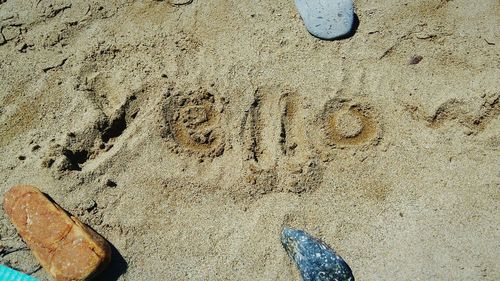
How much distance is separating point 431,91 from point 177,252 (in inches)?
61.7

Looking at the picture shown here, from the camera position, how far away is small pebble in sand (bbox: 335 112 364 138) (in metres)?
2.46

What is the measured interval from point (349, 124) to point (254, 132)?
1.67 feet

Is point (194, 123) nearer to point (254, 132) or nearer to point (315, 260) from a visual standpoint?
point (254, 132)

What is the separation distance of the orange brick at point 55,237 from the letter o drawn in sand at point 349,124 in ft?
4.20

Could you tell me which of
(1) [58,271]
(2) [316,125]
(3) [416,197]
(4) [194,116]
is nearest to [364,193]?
(3) [416,197]

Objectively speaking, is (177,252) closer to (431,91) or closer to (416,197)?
(416,197)

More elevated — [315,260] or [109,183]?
[109,183]

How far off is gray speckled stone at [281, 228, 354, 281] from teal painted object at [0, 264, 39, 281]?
1.28m

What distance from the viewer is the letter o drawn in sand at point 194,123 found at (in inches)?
96.2

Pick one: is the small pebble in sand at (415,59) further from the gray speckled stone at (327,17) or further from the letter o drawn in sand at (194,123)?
the letter o drawn in sand at (194,123)

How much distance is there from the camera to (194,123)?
8.09 feet

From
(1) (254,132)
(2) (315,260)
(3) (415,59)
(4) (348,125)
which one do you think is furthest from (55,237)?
(3) (415,59)

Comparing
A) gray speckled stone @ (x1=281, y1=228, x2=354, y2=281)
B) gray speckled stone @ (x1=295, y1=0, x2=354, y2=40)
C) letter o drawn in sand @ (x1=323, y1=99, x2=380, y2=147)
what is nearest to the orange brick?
gray speckled stone @ (x1=281, y1=228, x2=354, y2=281)

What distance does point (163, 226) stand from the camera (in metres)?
2.34
